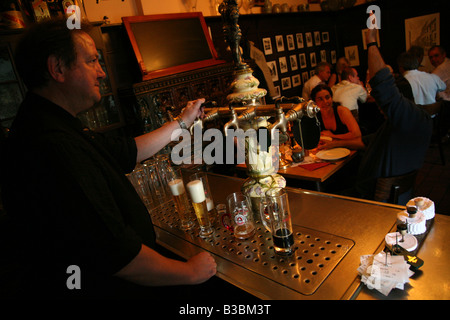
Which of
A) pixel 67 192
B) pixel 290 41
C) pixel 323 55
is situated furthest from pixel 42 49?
pixel 323 55

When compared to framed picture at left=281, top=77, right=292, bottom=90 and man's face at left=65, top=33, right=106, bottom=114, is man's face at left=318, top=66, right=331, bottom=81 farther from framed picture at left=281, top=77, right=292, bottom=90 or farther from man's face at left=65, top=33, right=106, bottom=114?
man's face at left=65, top=33, right=106, bottom=114

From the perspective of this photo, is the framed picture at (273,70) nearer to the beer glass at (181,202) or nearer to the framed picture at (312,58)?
the framed picture at (312,58)

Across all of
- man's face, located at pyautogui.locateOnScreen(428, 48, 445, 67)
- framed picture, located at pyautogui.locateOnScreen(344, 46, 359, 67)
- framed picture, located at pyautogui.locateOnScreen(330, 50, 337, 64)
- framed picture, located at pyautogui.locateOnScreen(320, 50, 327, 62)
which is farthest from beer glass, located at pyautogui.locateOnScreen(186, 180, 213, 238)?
framed picture, located at pyautogui.locateOnScreen(344, 46, 359, 67)

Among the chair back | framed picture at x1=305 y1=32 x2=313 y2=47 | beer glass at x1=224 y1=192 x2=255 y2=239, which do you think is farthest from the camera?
framed picture at x1=305 y1=32 x2=313 y2=47

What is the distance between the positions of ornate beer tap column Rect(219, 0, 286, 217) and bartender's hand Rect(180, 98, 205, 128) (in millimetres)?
253

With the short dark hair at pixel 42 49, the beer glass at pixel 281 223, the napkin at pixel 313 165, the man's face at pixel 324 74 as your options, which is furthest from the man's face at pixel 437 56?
the short dark hair at pixel 42 49

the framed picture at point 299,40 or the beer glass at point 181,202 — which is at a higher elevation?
the framed picture at point 299,40

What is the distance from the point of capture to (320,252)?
1.09 meters

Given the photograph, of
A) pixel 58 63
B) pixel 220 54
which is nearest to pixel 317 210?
pixel 58 63

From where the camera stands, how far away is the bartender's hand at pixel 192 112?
5.06 feet

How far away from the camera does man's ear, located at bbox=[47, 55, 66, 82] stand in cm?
104

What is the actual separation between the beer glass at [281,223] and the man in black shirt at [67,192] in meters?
0.28

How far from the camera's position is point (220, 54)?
5000 millimetres

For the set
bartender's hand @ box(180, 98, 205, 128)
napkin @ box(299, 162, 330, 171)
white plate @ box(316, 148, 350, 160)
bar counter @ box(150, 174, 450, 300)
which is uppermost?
bartender's hand @ box(180, 98, 205, 128)
